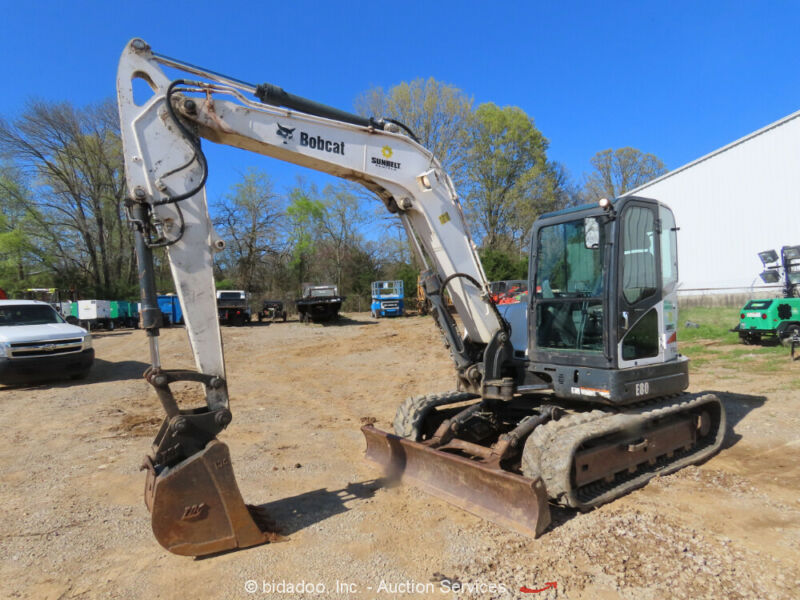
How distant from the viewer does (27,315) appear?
10.9m

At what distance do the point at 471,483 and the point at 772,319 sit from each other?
1261cm

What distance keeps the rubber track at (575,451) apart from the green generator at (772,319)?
10.3 m

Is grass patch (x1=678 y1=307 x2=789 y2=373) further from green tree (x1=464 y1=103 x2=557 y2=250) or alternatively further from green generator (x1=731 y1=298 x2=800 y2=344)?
green tree (x1=464 y1=103 x2=557 y2=250)

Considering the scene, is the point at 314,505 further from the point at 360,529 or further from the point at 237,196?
the point at 237,196

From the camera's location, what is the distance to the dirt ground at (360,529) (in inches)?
124

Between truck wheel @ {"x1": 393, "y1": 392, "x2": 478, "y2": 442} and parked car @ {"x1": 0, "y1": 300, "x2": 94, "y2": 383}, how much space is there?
8.38 meters

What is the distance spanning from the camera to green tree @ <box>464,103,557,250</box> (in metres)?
34.7

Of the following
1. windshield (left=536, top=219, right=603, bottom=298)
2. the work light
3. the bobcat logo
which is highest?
the bobcat logo

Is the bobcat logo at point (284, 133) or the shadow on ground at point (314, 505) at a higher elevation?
the bobcat logo at point (284, 133)

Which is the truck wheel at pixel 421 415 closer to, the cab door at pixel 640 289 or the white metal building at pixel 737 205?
the cab door at pixel 640 289

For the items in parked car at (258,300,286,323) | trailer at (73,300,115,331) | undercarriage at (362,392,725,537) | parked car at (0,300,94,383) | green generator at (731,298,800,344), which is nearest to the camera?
undercarriage at (362,392,725,537)

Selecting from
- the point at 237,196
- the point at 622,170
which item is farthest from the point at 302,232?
the point at 622,170

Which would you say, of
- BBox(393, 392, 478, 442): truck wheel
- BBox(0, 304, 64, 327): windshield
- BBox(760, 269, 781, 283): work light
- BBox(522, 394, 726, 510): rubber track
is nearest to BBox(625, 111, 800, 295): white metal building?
BBox(760, 269, 781, 283): work light

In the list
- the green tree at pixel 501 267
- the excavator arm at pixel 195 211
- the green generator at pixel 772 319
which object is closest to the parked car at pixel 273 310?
the green tree at pixel 501 267
